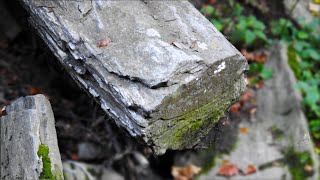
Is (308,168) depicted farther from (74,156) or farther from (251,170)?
(74,156)

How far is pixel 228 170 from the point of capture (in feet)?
14.2

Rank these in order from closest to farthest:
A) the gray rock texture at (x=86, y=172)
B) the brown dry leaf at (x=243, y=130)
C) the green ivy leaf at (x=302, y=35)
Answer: the gray rock texture at (x=86, y=172), the brown dry leaf at (x=243, y=130), the green ivy leaf at (x=302, y=35)

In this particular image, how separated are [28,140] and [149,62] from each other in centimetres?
110

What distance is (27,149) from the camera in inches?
118

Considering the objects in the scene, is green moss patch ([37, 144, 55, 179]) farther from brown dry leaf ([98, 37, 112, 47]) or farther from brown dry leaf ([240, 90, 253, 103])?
brown dry leaf ([240, 90, 253, 103])

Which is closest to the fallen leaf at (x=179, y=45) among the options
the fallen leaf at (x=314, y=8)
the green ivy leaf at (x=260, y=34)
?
the green ivy leaf at (x=260, y=34)

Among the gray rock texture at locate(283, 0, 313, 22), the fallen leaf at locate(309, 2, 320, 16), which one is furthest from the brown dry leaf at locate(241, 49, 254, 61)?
the fallen leaf at locate(309, 2, 320, 16)

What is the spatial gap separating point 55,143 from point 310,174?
8.73 ft

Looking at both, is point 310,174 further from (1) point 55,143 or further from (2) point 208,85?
(1) point 55,143

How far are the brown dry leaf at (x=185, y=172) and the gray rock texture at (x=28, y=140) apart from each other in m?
1.68

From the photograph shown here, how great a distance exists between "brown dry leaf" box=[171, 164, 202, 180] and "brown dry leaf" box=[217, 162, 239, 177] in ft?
0.79

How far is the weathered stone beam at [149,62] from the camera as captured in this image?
2.82 m

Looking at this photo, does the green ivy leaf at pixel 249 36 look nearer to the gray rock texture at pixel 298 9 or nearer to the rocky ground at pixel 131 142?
the rocky ground at pixel 131 142

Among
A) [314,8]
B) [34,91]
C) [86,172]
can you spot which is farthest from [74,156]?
[314,8]
